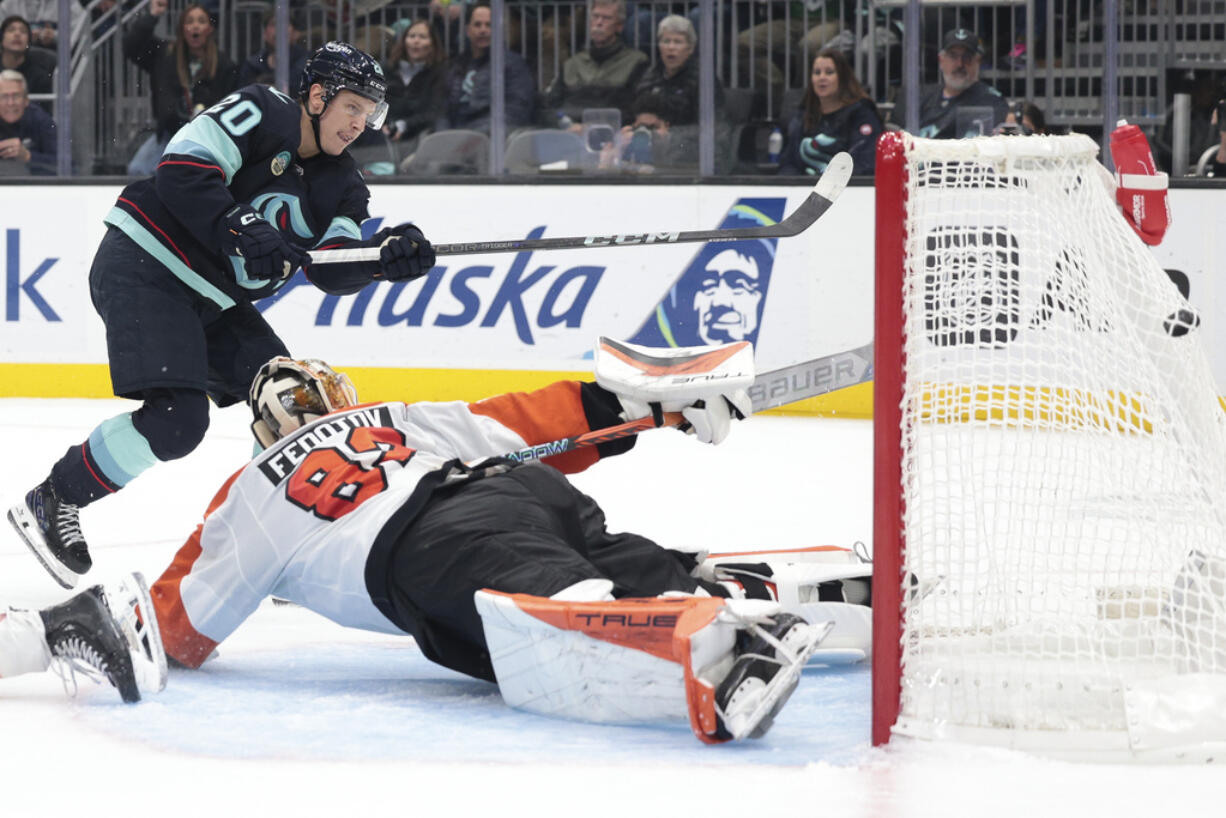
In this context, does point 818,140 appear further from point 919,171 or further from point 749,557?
point 919,171

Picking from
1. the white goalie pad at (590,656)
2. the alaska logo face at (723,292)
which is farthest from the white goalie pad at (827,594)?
the alaska logo face at (723,292)

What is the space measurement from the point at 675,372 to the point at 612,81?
3.57 metres

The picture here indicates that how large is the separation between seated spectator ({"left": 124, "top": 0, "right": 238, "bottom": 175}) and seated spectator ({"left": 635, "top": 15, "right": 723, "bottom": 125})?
Answer: 153 cm

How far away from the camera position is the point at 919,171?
2.10 metres

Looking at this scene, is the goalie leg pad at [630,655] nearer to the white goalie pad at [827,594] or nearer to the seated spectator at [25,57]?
the white goalie pad at [827,594]

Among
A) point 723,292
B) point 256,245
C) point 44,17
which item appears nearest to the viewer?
point 256,245

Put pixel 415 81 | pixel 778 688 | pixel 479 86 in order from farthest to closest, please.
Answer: pixel 415 81 < pixel 479 86 < pixel 778 688

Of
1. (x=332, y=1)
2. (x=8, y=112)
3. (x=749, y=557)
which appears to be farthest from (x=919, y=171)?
(x=8, y=112)

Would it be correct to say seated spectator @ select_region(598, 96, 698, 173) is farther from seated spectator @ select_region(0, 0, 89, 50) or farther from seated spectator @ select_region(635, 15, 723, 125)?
seated spectator @ select_region(0, 0, 89, 50)

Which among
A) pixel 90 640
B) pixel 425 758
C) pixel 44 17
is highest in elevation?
pixel 44 17

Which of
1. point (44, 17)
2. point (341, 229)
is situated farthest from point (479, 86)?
point (341, 229)

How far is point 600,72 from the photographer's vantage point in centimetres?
598

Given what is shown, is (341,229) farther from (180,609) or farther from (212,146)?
(180,609)

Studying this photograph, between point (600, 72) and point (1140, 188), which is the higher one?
point (600, 72)
